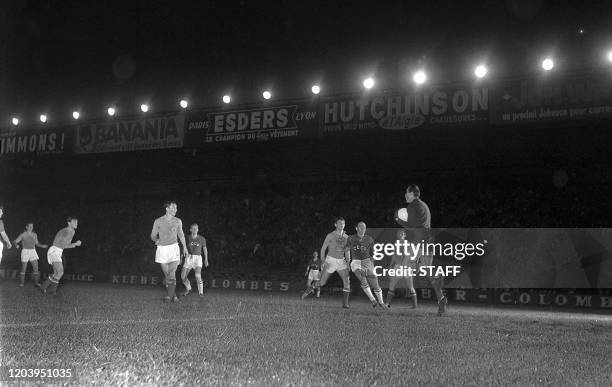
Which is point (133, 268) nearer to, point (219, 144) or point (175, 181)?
point (175, 181)

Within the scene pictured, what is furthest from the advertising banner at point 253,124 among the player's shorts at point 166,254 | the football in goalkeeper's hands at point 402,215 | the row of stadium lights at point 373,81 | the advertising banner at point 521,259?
the football in goalkeeper's hands at point 402,215

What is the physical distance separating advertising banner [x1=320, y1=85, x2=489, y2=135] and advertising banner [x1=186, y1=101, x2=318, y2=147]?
2.45 ft

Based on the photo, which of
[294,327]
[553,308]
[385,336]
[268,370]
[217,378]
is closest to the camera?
[217,378]

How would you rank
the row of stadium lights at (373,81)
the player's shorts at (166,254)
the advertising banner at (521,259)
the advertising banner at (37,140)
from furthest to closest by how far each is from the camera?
1. the advertising banner at (37,140)
2. the advertising banner at (521,259)
3. the row of stadium lights at (373,81)
4. the player's shorts at (166,254)

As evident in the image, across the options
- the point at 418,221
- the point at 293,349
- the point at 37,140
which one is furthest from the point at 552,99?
the point at 37,140

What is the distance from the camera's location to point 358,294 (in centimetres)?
2305

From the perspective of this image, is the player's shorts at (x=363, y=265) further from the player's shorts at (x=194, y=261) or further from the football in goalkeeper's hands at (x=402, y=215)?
the player's shorts at (x=194, y=261)

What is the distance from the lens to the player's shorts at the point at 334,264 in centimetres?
1452

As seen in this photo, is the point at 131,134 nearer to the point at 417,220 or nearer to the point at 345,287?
the point at 345,287

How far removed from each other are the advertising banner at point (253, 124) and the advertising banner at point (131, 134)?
0.65m

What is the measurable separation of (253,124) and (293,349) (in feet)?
57.6

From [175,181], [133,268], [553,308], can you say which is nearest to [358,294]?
[553,308]

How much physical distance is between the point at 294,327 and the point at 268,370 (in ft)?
12.6

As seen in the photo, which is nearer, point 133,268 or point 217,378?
point 217,378
